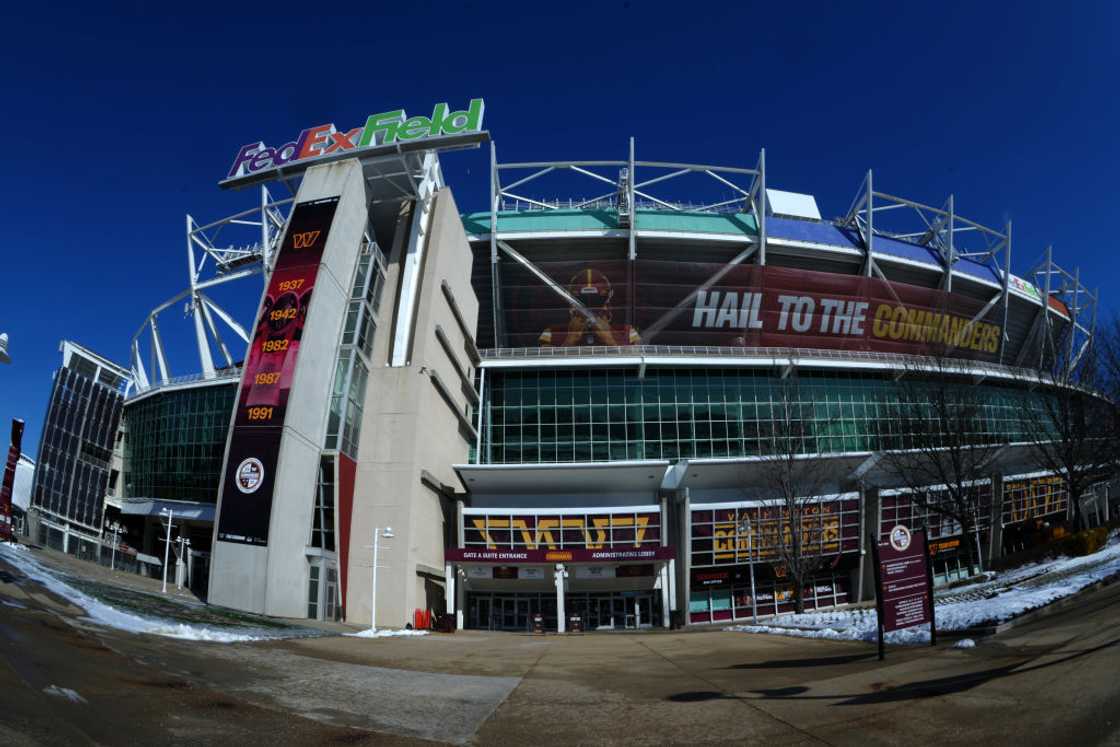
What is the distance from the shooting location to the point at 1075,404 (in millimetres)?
32781

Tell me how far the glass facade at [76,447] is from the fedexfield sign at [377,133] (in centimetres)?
3048

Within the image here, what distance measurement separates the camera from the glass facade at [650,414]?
5175cm

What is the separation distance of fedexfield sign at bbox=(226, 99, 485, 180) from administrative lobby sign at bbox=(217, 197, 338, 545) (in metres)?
4.96

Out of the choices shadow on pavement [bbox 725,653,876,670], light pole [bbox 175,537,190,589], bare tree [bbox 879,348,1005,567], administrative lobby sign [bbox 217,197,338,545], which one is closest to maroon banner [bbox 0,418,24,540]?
light pole [bbox 175,537,190,589]

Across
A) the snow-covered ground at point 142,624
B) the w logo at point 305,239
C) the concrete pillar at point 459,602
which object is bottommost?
the concrete pillar at point 459,602

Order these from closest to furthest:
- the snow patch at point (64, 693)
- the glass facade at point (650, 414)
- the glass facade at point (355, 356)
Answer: the snow patch at point (64, 693) → the glass facade at point (355, 356) → the glass facade at point (650, 414)

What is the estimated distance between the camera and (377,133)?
41.6 meters

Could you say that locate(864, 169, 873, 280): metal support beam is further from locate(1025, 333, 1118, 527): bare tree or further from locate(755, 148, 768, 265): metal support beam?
locate(1025, 333, 1118, 527): bare tree

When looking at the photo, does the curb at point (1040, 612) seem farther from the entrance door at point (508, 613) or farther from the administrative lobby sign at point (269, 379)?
the entrance door at point (508, 613)

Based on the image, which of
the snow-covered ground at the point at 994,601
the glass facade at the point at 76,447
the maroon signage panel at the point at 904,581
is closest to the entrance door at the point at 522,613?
the snow-covered ground at the point at 994,601

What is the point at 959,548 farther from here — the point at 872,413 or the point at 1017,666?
the point at 1017,666

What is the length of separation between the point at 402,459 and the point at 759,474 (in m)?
22.9

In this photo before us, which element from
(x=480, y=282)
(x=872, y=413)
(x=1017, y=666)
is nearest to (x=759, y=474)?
(x=872, y=413)

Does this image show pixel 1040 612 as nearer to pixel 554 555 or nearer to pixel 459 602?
pixel 554 555
